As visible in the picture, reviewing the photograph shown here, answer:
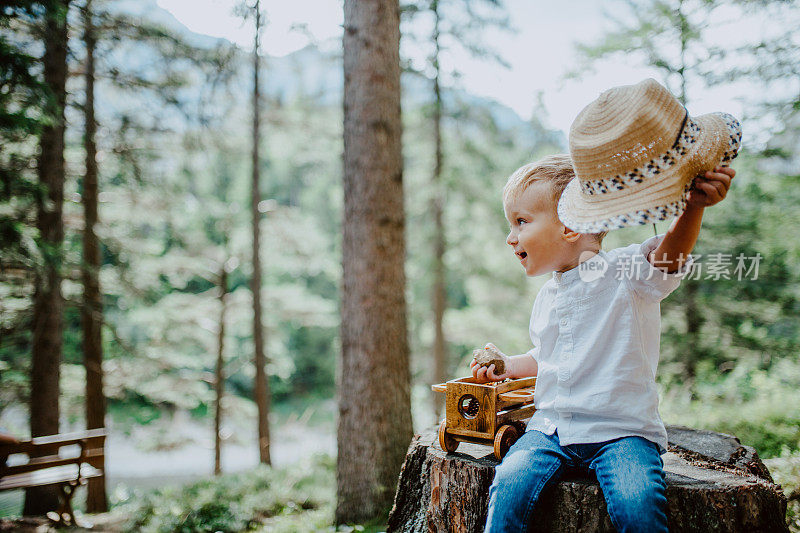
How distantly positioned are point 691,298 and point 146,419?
893 inches

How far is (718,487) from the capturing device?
203 centimetres

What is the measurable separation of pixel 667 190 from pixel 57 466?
6602mm

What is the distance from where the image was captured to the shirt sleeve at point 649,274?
1.90 meters

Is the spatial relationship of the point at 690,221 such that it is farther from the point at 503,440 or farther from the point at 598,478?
the point at 503,440

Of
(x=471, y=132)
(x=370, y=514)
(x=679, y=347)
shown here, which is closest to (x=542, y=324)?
(x=370, y=514)

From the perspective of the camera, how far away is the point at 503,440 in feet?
7.54

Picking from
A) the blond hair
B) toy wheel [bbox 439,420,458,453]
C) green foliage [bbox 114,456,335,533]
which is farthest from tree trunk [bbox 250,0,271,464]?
the blond hair

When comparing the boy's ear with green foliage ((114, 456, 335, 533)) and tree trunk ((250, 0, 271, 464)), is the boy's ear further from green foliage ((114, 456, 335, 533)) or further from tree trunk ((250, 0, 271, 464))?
tree trunk ((250, 0, 271, 464))

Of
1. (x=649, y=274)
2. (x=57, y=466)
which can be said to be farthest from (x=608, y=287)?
(x=57, y=466)

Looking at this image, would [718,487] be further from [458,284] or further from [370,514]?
[458,284]

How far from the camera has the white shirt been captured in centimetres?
198

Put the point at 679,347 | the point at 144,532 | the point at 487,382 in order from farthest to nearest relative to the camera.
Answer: the point at 679,347
the point at 144,532
the point at 487,382

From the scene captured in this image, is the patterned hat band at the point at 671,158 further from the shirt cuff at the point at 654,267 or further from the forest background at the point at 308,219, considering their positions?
the forest background at the point at 308,219

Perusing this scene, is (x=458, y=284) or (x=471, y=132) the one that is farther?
(x=458, y=284)
